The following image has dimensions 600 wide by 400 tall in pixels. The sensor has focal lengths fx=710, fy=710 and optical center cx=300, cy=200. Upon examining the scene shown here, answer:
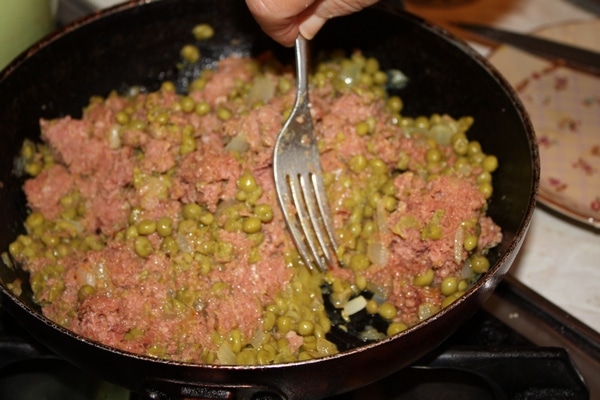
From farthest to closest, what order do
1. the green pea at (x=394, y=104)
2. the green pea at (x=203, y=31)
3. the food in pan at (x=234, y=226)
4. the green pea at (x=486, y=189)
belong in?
the green pea at (x=203, y=31) < the green pea at (x=394, y=104) < the green pea at (x=486, y=189) < the food in pan at (x=234, y=226)

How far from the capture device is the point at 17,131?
2311mm

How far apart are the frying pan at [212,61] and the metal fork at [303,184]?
48 cm

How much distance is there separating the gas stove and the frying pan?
0.20 m

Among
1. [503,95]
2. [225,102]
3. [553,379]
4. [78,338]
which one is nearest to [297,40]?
[225,102]

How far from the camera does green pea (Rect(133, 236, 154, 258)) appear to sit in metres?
2.08

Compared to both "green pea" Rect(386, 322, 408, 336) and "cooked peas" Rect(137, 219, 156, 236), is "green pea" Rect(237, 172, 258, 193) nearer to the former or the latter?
"cooked peas" Rect(137, 219, 156, 236)

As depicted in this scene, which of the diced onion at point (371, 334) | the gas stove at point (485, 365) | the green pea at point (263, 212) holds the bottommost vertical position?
the gas stove at point (485, 365)

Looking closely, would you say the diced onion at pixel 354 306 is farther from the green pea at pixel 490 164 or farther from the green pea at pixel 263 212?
the green pea at pixel 490 164

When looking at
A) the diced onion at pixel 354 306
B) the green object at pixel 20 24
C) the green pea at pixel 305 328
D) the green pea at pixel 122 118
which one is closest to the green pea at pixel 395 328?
the diced onion at pixel 354 306

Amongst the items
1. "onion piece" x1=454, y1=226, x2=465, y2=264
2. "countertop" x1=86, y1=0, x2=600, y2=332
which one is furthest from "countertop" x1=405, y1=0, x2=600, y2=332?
"onion piece" x1=454, y1=226, x2=465, y2=264

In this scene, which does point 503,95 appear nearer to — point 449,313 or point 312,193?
point 312,193

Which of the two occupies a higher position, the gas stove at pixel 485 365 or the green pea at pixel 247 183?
the green pea at pixel 247 183

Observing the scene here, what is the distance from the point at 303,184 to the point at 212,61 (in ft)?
2.77

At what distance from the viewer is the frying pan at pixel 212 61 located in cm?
159
